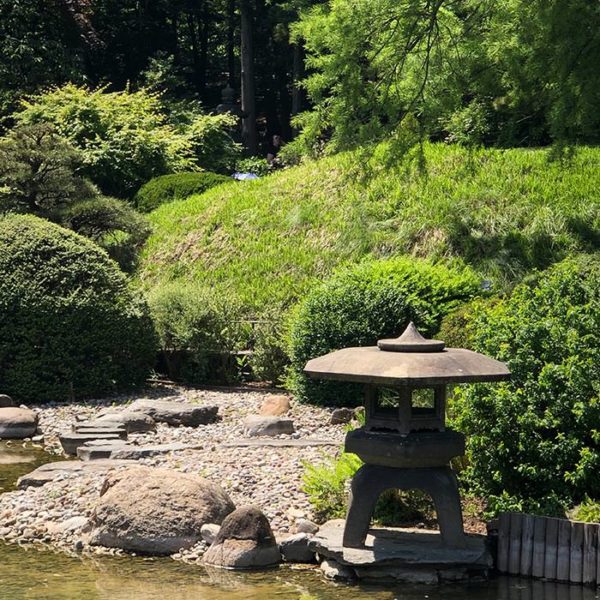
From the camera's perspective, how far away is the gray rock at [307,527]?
8.84m

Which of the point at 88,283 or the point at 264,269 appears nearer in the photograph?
the point at 88,283

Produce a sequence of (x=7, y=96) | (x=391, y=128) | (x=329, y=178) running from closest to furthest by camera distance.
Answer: (x=391, y=128)
(x=329, y=178)
(x=7, y=96)

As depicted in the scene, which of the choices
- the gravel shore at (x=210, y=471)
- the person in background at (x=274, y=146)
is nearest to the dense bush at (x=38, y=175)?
the gravel shore at (x=210, y=471)

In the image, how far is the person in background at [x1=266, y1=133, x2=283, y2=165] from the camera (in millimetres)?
37803

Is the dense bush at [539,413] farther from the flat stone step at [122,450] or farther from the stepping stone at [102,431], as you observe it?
the stepping stone at [102,431]

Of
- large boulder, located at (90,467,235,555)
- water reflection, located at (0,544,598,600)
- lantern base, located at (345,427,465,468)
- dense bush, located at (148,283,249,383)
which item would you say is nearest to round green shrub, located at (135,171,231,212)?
dense bush, located at (148,283,249,383)

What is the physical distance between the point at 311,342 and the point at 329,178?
293 inches

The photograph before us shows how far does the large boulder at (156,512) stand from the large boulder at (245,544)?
410 millimetres

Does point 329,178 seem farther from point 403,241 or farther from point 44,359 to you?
point 44,359

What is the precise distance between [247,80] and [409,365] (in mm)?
29573

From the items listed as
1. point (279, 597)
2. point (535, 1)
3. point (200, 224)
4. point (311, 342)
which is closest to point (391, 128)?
point (535, 1)

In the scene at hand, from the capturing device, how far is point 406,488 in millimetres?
8039

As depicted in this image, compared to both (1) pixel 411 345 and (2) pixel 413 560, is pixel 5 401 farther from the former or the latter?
(2) pixel 413 560

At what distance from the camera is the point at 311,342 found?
14.3 metres
